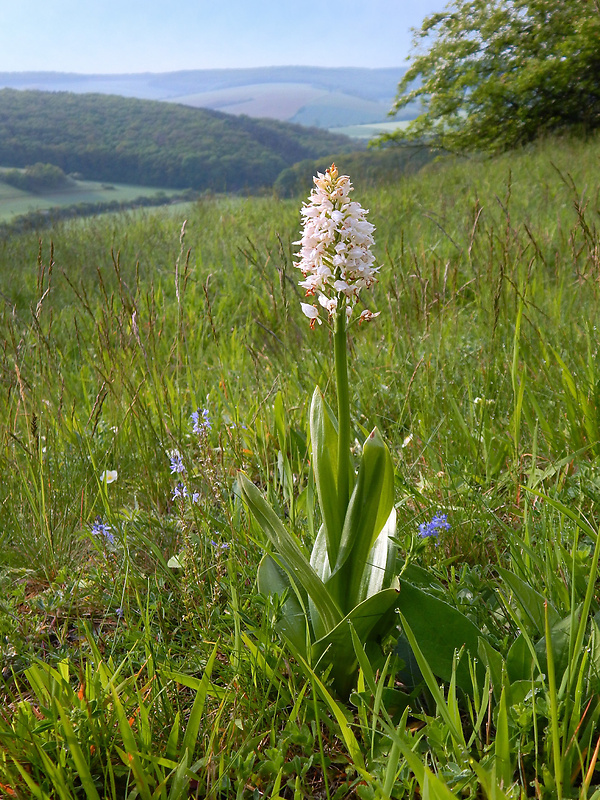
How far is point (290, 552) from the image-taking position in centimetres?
101

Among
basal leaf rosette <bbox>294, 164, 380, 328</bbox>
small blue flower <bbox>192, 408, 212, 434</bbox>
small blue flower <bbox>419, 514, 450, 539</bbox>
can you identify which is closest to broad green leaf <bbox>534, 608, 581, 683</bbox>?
small blue flower <bbox>419, 514, 450, 539</bbox>

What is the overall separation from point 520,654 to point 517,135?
53.8 ft

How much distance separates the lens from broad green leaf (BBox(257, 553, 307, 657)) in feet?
3.83

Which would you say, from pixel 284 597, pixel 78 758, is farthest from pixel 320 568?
pixel 78 758

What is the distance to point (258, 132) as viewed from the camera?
31.0 m

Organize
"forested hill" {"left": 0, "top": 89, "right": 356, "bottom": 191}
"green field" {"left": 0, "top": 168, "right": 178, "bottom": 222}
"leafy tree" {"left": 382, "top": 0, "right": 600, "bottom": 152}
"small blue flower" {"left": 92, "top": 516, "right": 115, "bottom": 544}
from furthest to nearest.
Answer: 1. "forested hill" {"left": 0, "top": 89, "right": 356, "bottom": 191}
2. "green field" {"left": 0, "top": 168, "right": 178, "bottom": 222}
3. "leafy tree" {"left": 382, "top": 0, "right": 600, "bottom": 152}
4. "small blue flower" {"left": 92, "top": 516, "right": 115, "bottom": 544}

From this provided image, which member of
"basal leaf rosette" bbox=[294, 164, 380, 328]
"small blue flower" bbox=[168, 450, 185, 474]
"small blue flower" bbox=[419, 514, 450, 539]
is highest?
"basal leaf rosette" bbox=[294, 164, 380, 328]

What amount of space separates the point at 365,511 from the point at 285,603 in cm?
31

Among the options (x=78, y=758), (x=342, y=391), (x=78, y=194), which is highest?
(x=78, y=194)

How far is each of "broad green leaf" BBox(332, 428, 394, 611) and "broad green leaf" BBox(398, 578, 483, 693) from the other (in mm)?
117

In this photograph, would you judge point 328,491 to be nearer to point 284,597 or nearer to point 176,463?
point 284,597

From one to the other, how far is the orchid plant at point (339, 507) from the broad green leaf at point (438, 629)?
46 millimetres

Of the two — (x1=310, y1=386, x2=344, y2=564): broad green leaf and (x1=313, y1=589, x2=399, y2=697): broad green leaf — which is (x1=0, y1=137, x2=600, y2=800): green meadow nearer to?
(x1=313, y1=589, x2=399, y2=697): broad green leaf

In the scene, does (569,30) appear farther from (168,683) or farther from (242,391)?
(168,683)
